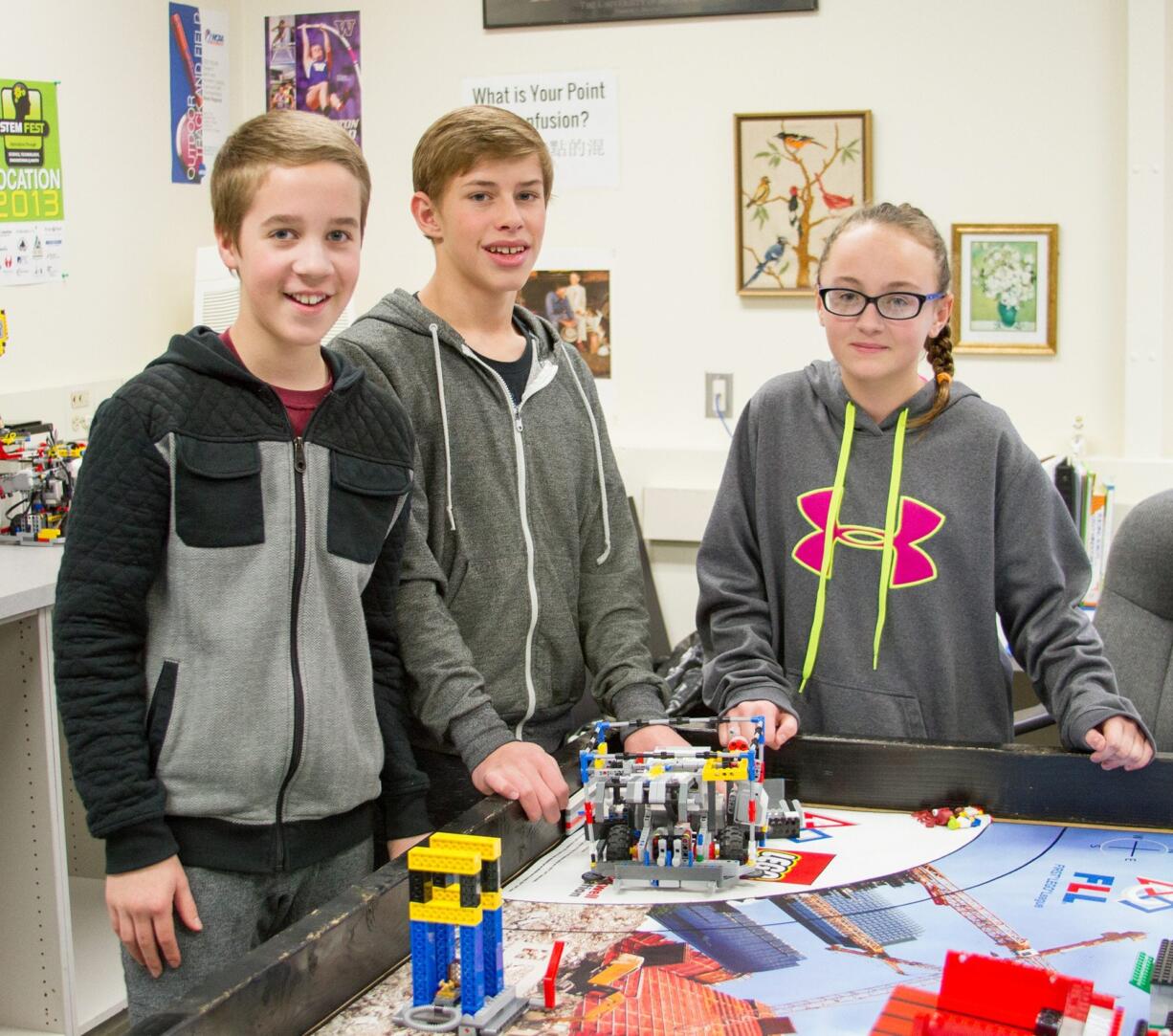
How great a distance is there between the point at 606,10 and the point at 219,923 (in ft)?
9.62

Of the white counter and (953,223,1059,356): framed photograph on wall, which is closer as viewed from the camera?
the white counter

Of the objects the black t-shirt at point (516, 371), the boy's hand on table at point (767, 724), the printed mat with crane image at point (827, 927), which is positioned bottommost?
the printed mat with crane image at point (827, 927)

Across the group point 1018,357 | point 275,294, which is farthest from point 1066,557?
point 1018,357

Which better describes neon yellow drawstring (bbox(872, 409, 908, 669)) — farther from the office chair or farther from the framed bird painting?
the framed bird painting

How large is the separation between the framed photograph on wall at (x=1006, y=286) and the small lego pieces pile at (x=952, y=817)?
2124mm

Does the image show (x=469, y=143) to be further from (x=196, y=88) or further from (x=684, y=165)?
(x=196, y=88)

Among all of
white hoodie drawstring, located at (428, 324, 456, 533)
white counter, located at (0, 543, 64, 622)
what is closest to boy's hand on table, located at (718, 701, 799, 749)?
white hoodie drawstring, located at (428, 324, 456, 533)

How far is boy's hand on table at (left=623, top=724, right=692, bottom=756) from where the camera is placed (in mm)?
1646

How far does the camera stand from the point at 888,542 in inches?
68.9

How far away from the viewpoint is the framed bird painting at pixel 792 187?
11.7 feet

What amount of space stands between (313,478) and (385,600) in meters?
0.19

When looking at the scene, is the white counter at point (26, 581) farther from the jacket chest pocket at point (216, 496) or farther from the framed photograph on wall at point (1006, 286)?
the framed photograph on wall at point (1006, 286)

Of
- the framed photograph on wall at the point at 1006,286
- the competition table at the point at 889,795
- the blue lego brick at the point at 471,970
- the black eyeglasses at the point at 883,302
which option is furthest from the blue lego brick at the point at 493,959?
the framed photograph on wall at the point at 1006,286

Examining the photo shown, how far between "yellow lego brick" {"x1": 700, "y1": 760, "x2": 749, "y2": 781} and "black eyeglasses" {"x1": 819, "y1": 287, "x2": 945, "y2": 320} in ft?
2.05
